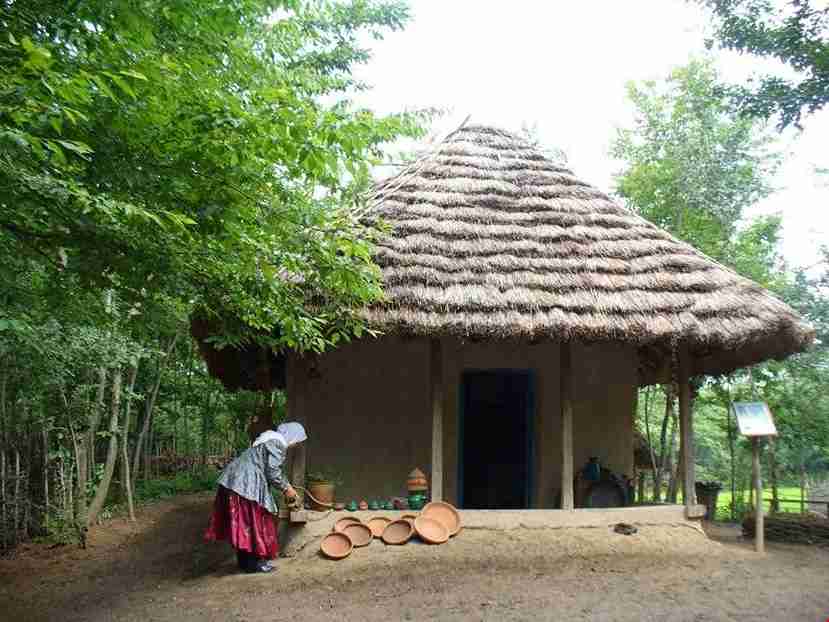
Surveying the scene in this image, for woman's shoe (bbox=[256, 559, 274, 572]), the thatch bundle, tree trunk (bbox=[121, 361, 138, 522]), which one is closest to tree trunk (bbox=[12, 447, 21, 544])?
tree trunk (bbox=[121, 361, 138, 522])

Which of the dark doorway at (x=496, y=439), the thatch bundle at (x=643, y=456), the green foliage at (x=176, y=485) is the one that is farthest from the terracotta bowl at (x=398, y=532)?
the green foliage at (x=176, y=485)

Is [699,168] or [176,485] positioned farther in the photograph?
[176,485]

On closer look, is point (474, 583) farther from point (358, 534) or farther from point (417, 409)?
point (417, 409)

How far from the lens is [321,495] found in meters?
5.67

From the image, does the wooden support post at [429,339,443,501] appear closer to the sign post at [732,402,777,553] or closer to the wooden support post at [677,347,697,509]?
the wooden support post at [677,347,697,509]

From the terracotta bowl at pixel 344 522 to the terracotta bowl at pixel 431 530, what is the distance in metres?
0.52

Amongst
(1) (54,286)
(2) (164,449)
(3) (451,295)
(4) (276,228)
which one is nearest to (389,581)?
(3) (451,295)

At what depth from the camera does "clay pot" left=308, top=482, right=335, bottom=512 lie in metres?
5.64

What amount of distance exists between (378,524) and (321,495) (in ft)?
1.85

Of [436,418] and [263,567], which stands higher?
[436,418]

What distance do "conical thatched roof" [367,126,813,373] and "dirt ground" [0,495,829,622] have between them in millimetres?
1783

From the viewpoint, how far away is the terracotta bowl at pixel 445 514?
18.2ft

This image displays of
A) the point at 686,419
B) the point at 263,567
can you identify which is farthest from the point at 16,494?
the point at 686,419

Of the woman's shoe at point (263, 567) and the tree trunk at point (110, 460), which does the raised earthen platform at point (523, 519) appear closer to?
the woman's shoe at point (263, 567)
